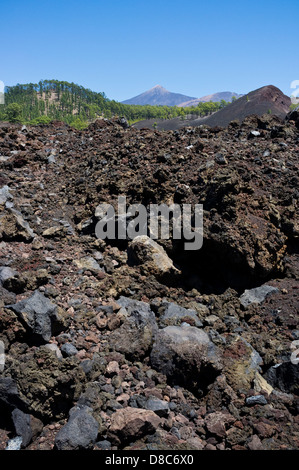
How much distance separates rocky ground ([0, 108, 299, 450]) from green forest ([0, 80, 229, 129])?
7257 centimetres

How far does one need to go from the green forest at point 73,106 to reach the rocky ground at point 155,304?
72566 mm

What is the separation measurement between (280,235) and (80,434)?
481cm

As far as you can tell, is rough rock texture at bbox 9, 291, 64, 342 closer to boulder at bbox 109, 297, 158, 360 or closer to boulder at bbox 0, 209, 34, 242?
boulder at bbox 109, 297, 158, 360

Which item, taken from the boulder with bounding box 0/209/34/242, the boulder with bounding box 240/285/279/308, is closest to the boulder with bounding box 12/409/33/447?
the boulder with bounding box 0/209/34/242

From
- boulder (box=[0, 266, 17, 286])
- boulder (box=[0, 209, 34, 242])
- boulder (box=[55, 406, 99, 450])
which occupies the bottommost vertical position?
boulder (box=[55, 406, 99, 450])

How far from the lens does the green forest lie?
7888 cm

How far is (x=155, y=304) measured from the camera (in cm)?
510

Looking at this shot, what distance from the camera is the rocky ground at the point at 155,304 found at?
3314 mm

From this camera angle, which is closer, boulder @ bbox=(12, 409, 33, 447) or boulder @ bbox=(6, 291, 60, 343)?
boulder @ bbox=(12, 409, 33, 447)

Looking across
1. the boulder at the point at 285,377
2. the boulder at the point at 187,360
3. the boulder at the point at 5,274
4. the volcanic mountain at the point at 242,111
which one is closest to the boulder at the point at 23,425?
the boulder at the point at 187,360

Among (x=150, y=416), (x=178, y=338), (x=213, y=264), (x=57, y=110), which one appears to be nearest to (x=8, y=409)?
(x=150, y=416)

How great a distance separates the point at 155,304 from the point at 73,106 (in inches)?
3988

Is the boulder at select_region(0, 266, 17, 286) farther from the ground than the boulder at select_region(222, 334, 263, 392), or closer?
farther from the ground

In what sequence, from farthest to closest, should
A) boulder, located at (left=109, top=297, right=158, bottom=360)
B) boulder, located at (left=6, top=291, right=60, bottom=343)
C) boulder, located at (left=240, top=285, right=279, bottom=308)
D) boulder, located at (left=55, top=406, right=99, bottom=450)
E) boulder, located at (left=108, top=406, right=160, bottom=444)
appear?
boulder, located at (left=240, top=285, right=279, bottom=308), boulder, located at (left=109, top=297, right=158, bottom=360), boulder, located at (left=6, top=291, right=60, bottom=343), boulder, located at (left=108, top=406, right=160, bottom=444), boulder, located at (left=55, top=406, right=99, bottom=450)
